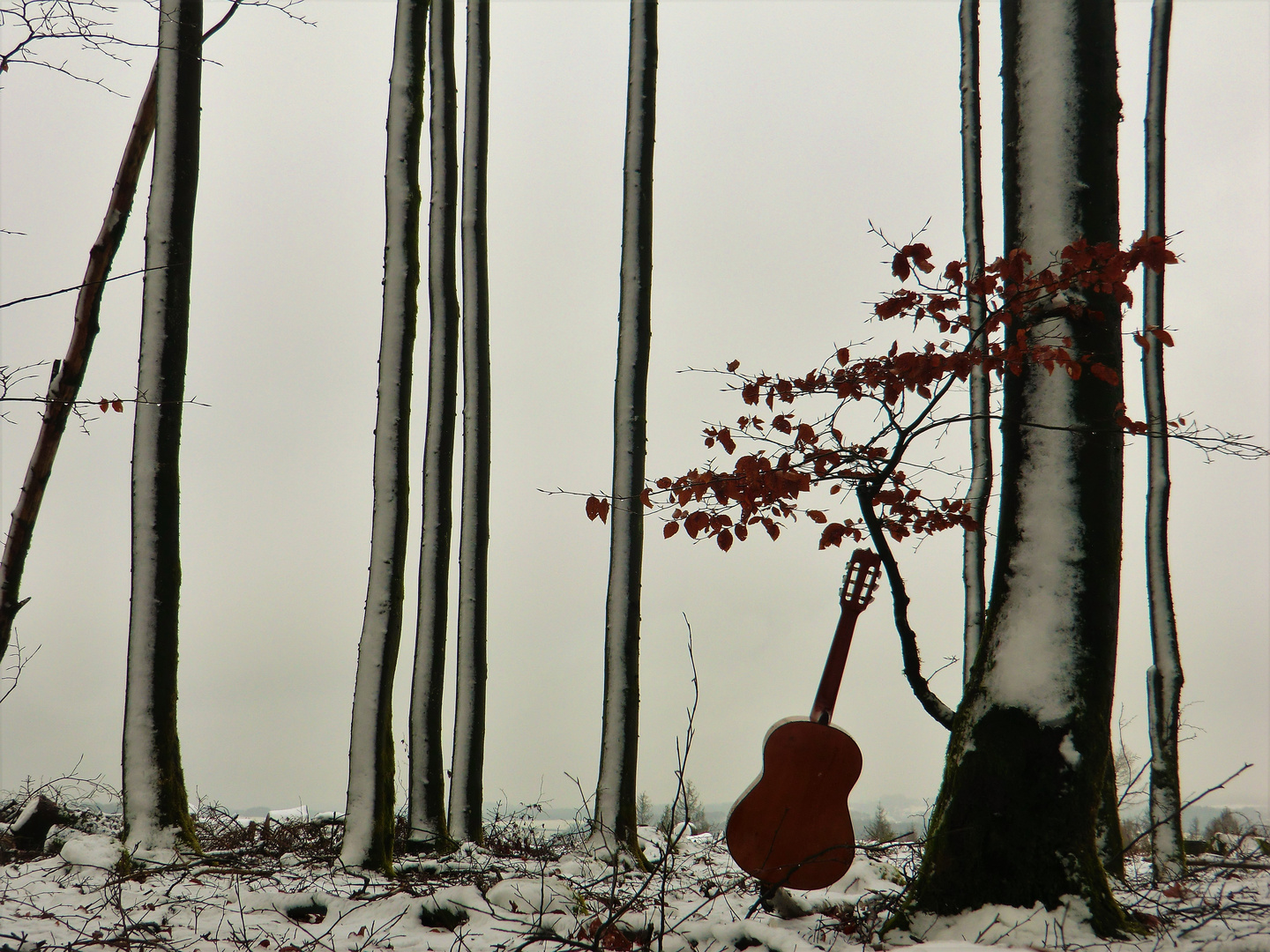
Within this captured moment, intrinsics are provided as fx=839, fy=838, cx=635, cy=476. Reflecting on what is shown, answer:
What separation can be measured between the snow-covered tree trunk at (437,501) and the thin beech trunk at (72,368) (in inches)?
110

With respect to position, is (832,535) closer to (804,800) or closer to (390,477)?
(804,800)

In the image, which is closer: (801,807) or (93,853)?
(801,807)

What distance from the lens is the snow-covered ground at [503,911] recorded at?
3084 millimetres

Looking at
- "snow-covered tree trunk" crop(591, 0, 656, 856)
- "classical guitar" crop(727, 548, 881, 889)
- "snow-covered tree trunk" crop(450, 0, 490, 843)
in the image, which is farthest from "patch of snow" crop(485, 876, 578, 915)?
"snow-covered tree trunk" crop(450, 0, 490, 843)

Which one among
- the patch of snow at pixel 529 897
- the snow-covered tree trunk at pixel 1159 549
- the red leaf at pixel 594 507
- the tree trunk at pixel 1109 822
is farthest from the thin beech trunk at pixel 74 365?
the snow-covered tree trunk at pixel 1159 549

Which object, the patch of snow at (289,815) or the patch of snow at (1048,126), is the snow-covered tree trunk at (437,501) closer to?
the patch of snow at (289,815)

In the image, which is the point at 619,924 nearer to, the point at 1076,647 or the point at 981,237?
the point at 1076,647

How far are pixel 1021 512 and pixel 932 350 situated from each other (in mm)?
905

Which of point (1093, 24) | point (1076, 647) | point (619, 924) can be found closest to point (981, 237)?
point (1093, 24)

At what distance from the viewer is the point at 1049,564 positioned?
3.48 m

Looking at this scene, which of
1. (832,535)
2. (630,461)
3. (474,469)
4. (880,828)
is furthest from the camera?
(880,828)

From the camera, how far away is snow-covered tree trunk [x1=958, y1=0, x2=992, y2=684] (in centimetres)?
709

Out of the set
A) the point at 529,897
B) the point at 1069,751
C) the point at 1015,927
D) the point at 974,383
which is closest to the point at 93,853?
the point at 529,897

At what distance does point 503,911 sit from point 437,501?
160 inches
